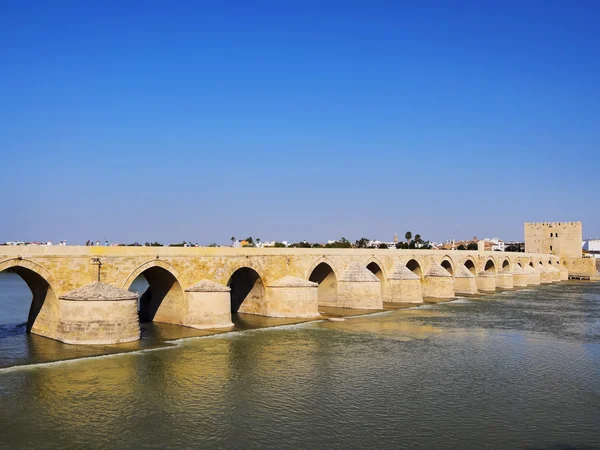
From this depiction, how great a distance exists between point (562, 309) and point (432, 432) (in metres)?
25.2

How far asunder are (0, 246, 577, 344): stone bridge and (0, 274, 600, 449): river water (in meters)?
1.14

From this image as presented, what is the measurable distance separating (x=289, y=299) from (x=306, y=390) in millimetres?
11870

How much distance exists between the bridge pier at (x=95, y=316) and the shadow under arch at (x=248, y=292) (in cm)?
811

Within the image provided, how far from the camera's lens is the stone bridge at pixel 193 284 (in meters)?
18.3

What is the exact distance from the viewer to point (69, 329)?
18.2 m

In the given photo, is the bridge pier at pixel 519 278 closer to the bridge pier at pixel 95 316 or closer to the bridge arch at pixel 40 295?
the bridge pier at pixel 95 316

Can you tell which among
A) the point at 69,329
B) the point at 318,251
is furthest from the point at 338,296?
the point at 69,329

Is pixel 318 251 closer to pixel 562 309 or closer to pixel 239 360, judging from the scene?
pixel 239 360

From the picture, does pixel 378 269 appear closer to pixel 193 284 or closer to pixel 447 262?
pixel 447 262

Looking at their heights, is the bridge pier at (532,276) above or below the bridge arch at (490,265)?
below

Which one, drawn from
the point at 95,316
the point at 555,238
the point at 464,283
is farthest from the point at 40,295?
the point at 555,238

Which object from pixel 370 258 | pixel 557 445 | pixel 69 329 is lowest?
pixel 557 445

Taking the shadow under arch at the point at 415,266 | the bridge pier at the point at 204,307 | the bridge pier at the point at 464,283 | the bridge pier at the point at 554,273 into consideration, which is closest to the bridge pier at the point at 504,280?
the bridge pier at the point at 464,283

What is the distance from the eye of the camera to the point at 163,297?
23.6 m
